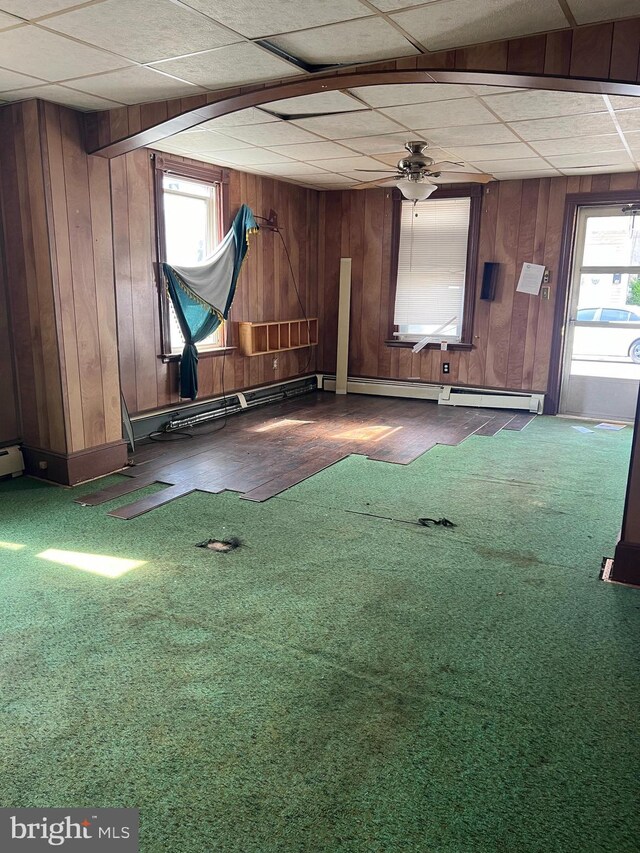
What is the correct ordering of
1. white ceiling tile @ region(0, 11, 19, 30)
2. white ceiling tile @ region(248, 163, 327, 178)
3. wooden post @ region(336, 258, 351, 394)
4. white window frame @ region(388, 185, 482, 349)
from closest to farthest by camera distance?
1. white ceiling tile @ region(0, 11, 19, 30)
2. white ceiling tile @ region(248, 163, 327, 178)
3. white window frame @ region(388, 185, 482, 349)
4. wooden post @ region(336, 258, 351, 394)

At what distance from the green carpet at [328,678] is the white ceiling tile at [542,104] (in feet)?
8.27

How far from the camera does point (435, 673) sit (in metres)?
2.41

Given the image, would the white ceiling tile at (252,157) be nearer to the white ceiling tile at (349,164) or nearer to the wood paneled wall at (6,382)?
the white ceiling tile at (349,164)

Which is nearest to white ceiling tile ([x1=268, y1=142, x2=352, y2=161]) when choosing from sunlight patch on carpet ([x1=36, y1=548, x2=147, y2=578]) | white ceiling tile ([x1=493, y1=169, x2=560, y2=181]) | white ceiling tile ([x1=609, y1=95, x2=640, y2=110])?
white ceiling tile ([x1=493, y1=169, x2=560, y2=181])

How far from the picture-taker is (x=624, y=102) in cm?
397

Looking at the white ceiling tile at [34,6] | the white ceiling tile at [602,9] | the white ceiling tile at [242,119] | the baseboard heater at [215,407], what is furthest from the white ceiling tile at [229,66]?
the baseboard heater at [215,407]

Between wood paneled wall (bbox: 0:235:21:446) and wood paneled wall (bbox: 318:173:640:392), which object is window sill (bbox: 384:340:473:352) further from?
wood paneled wall (bbox: 0:235:21:446)

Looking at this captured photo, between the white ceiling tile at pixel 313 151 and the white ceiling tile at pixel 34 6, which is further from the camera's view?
the white ceiling tile at pixel 313 151

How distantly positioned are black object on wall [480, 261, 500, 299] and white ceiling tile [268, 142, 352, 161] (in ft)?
7.54

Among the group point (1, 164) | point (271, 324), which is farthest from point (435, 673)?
point (271, 324)

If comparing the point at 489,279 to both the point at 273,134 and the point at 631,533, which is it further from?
the point at 631,533

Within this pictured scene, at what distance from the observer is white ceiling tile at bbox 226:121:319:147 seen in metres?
4.72

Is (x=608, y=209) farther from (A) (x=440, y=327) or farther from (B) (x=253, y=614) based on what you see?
(B) (x=253, y=614)

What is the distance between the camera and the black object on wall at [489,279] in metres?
7.23
